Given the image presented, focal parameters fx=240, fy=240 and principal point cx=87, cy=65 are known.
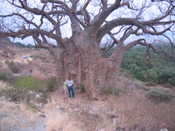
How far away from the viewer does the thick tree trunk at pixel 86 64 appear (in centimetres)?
1162

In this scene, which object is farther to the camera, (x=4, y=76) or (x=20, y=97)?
(x=4, y=76)

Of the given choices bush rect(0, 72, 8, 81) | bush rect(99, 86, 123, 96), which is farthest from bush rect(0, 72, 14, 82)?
bush rect(99, 86, 123, 96)

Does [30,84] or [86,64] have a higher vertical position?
[86,64]

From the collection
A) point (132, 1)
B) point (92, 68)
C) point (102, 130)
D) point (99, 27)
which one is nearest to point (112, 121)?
point (102, 130)

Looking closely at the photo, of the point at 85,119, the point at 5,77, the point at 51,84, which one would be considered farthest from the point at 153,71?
the point at 85,119

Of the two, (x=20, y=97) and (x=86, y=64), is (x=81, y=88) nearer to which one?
(x=86, y=64)

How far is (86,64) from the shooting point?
11.6 meters

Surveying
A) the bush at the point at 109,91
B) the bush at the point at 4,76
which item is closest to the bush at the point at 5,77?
the bush at the point at 4,76

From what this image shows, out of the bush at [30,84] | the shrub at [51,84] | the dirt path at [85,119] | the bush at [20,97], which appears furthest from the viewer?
the shrub at [51,84]

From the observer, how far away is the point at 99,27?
11.8 meters

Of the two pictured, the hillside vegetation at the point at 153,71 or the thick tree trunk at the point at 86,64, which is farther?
the hillside vegetation at the point at 153,71

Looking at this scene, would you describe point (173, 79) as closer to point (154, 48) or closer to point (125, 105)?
point (154, 48)

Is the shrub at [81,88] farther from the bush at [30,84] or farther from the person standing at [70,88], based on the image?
the bush at [30,84]

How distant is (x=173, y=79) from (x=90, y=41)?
1236 centimetres
